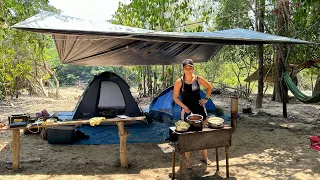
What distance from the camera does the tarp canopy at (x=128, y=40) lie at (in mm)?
3219

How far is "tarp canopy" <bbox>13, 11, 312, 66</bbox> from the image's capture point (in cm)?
322

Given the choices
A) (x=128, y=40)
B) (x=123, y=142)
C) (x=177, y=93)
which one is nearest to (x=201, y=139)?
(x=177, y=93)

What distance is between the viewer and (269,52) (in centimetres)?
894

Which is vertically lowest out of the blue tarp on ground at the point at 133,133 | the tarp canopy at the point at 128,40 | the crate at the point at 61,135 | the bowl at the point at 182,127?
the blue tarp on ground at the point at 133,133

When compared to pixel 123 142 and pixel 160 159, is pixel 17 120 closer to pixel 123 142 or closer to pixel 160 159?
pixel 123 142

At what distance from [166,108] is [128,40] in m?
1.85

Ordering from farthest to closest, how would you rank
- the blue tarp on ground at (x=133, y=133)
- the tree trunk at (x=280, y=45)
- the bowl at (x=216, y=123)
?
1. the tree trunk at (x=280, y=45)
2. the blue tarp on ground at (x=133, y=133)
3. the bowl at (x=216, y=123)

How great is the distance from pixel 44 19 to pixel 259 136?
3718mm

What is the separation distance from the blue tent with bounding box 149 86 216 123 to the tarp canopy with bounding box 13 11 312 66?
2.89ft

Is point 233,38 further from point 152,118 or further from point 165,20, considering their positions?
point 165,20

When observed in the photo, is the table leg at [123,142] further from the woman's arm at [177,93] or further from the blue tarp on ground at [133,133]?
the blue tarp on ground at [133,133]

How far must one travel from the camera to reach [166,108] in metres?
5.35

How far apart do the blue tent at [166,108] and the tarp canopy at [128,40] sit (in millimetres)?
881

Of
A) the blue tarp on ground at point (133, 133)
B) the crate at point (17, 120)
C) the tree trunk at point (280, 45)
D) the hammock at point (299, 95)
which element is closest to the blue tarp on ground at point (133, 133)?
the blue tarp on ground at point (133, 133)
